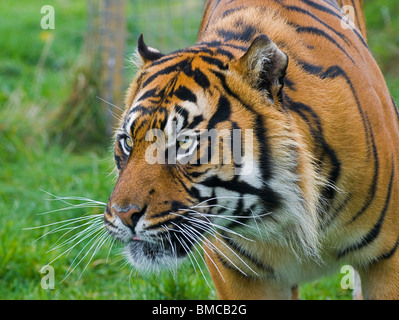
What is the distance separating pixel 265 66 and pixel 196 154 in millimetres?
426

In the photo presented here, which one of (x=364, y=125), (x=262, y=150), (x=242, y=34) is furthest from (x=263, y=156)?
(x=242, y=34)

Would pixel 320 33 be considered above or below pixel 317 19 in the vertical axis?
below

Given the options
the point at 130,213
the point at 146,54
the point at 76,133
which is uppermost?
the point at 76,133

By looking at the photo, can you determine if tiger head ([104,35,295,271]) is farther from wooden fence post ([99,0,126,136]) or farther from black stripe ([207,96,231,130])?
wooden fence post ([99,0,126,136])

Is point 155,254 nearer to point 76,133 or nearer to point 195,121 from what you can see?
point 195,121

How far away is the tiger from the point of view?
2.36m

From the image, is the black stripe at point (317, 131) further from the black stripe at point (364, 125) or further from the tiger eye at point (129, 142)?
the tiger eye at point (129, 142)

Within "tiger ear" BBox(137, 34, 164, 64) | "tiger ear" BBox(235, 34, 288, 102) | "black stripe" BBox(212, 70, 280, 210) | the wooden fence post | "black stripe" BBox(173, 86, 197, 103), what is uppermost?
the wooden fence post

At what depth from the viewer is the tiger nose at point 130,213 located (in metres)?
2.30

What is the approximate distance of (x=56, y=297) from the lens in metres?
3.82

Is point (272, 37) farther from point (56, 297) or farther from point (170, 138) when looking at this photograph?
point (56, 297)

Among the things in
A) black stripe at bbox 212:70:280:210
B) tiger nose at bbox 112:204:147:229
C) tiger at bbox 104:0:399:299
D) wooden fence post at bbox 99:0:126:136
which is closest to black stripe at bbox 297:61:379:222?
tiger at bbox 104:0:399:299

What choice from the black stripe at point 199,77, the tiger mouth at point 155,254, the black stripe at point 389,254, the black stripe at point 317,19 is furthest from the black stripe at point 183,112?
the black stripe at point 389,254

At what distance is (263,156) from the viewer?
2.40 meters
